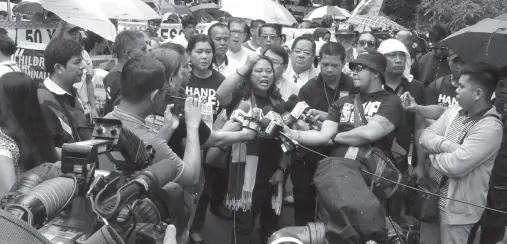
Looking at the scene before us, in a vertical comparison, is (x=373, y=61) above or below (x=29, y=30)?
above

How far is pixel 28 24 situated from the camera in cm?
708

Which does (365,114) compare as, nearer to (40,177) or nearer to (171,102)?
(171,102)

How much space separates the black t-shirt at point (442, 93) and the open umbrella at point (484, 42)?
85 cm

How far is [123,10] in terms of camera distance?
9.74 meters

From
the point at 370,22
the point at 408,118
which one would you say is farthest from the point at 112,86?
the point at 370,22

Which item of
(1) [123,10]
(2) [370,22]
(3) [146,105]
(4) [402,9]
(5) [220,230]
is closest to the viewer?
(3) [146,105]

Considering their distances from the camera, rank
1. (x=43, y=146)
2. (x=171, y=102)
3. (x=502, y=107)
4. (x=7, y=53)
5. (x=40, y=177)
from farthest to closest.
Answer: (x=502, y=107) → (x=7, y=53) → (x=171, y=102) → (x=43, y=146) → (x=40, y=177)

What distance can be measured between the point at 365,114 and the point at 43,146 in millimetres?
2324

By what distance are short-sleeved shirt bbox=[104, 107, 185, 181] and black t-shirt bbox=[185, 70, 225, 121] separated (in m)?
2.21

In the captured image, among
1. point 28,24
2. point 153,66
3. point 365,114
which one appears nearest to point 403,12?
point 28,24

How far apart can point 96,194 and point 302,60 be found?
4.56 meters

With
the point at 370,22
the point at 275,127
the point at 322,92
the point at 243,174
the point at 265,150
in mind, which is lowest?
the point at 243,174

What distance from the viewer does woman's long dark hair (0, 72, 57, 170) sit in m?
2.85

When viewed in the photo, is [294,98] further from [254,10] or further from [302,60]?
[254,10]
